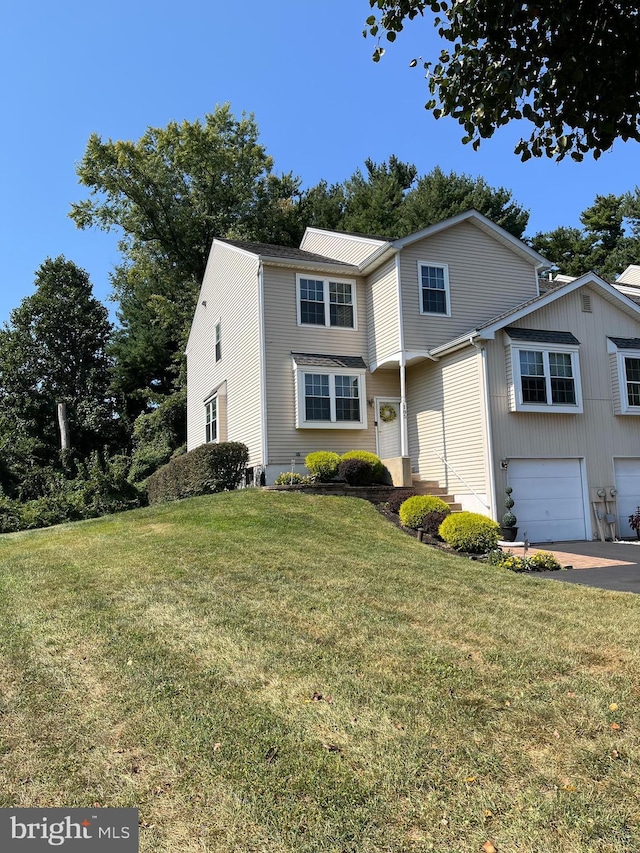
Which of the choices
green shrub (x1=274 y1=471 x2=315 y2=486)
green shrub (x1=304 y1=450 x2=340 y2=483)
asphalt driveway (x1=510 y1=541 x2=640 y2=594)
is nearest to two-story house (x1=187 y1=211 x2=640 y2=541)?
green shrub (x1=274 y1=471 x2=315 y2=486)

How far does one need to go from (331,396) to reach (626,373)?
25.7ft

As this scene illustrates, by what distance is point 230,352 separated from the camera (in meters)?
20.1

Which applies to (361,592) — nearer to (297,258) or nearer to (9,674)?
(9,674)

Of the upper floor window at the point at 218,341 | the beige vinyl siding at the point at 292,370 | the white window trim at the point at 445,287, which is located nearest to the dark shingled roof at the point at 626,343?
the white window trim at the point at 445,287

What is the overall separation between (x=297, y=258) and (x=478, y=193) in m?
19.8

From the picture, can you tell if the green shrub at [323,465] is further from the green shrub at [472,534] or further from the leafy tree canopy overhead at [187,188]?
the leafy tree canopy overhead at [187,188]

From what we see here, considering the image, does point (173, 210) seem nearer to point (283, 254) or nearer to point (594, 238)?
point (283, 254)

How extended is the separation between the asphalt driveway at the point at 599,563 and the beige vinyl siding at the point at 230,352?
8058 mm

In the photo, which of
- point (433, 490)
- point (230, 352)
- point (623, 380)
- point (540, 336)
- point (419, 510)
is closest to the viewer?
point (419, 510)

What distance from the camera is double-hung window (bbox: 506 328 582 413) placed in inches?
585

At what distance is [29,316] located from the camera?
35281mm

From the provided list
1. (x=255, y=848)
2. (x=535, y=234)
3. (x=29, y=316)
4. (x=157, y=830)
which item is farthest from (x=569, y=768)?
(x=535, y=234)

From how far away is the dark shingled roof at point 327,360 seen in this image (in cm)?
1686

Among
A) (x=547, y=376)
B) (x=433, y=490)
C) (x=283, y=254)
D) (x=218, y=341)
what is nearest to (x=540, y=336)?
(x=547, y=376)
